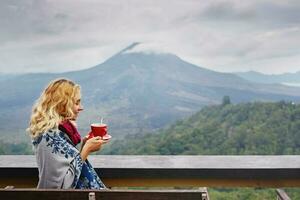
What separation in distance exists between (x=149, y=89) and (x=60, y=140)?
118ft

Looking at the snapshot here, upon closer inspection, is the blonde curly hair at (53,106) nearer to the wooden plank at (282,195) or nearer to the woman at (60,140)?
the woman at (60,140)

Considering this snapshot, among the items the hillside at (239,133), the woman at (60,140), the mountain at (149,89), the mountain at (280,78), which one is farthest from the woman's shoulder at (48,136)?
the mountain at (280,78)

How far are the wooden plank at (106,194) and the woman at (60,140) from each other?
18cm

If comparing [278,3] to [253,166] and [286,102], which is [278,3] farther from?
[253,166]

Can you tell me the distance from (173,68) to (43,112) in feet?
136

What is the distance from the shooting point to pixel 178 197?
1685mm

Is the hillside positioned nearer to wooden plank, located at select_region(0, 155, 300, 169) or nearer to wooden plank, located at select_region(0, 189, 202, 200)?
wooden plank, located at select_region(0, 155, 300, 169)

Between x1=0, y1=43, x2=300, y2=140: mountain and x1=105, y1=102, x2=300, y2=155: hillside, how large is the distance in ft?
25.6

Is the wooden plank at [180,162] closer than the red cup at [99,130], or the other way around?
the red cup at [99,130]

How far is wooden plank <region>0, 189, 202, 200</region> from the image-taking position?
5.53 ft

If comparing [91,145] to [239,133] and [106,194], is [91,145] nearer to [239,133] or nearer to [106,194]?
[106,194]

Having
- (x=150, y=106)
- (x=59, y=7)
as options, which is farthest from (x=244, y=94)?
(x=59, y=7)

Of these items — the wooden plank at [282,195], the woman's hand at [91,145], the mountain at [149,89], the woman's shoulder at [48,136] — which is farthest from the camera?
the mountain at [149,89]

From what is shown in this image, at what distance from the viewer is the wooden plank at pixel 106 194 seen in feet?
5.53
